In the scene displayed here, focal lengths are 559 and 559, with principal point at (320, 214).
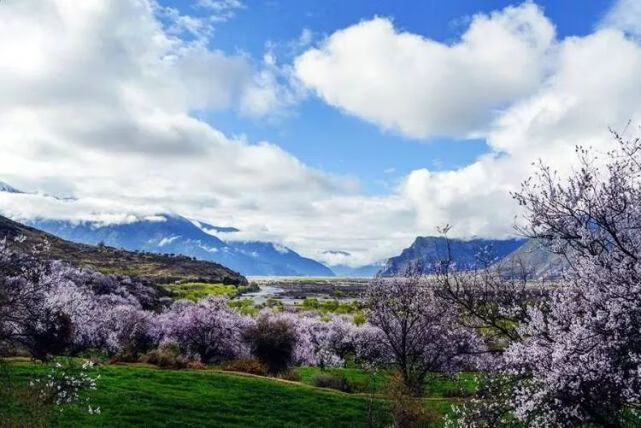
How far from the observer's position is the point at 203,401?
1196 inches

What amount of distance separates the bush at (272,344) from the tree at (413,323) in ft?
29.3

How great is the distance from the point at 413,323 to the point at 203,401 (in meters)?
15.2

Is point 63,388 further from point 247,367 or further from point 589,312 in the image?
point 589,312

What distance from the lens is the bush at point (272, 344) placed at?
4791cm

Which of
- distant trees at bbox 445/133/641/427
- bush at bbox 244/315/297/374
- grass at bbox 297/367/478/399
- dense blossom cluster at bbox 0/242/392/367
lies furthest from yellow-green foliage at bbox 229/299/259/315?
distant trees at bbox 445/133/641/427

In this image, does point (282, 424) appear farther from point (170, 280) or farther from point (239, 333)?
point (170, 280)

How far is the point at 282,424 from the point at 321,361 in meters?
32.0

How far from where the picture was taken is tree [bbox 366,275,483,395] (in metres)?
37.9

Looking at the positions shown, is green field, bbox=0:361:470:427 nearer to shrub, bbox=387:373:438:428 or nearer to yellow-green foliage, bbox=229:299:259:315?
shrub, bbox=387:373:438:428

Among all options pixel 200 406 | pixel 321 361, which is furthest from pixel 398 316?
pixel 321 361

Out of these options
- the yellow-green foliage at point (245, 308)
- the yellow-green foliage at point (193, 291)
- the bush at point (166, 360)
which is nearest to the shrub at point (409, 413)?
the bush at point (166, 360)

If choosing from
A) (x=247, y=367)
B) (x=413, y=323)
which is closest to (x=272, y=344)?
(x=247, y=367)

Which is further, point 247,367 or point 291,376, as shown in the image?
point 291,376

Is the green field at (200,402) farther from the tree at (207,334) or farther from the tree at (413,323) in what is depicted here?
the tree at (207,334)
